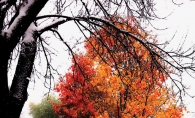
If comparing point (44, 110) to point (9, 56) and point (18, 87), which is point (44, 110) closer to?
point (18, 87)

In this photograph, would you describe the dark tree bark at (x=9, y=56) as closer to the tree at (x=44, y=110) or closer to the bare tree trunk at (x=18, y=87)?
the bare tree trunk at (x=18, y=87)

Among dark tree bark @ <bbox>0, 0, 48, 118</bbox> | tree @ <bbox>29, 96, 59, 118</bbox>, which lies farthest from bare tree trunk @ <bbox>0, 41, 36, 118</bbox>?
tree @ <bbox>29, 96, 59, 118</bbox>

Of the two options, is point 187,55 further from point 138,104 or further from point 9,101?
point 138,104

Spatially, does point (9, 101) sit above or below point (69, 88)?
below

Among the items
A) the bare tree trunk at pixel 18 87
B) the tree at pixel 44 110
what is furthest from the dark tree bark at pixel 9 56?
the tree at pixel 44 110

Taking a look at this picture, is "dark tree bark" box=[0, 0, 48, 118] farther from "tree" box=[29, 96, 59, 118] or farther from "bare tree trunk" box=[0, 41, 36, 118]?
"tree" box=[29, 96, 59, 118]

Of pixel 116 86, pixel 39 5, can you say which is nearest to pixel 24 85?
pixel 39 5

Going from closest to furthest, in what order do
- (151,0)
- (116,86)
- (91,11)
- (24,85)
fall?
(24,85) → (151,0) → (91,11) → (116,86)

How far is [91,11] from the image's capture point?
5184mm

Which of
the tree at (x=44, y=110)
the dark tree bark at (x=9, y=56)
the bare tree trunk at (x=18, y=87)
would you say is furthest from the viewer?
the tree at (x=44, y=110)

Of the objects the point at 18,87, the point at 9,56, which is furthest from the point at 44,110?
the point at 9,56

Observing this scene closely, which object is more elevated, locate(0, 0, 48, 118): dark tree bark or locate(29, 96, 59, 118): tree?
locate(29, 96, 59, 118): tree

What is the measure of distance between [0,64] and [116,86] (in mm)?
7542

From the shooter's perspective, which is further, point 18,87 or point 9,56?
point 18,87
